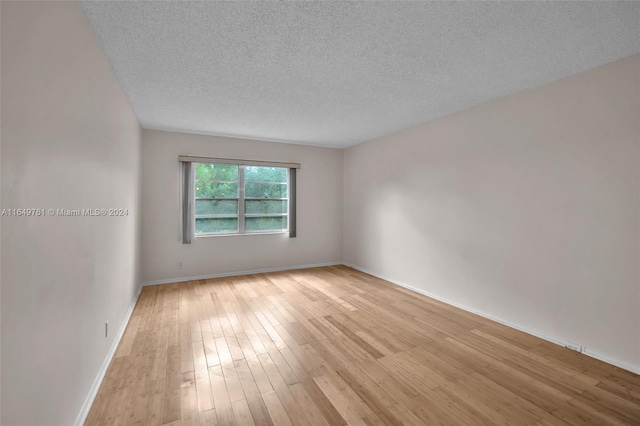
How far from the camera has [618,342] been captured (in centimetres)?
227

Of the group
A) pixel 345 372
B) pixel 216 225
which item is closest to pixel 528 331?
pixel 345 372

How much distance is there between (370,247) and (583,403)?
3.56 m

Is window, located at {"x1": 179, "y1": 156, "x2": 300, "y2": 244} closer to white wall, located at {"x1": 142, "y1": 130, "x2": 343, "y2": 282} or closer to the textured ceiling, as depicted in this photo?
white wall, located at {"x1": 142, "y1": 130, "x2": 343, "y2": 282}

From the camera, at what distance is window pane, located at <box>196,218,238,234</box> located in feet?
15.8

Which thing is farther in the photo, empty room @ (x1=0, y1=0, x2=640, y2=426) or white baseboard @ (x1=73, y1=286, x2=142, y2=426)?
white baseboard @ (x1=73, y1=286, x2=142, y2=426)

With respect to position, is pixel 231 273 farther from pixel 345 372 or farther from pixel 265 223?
pixel 345 372

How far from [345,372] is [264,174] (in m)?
3.98

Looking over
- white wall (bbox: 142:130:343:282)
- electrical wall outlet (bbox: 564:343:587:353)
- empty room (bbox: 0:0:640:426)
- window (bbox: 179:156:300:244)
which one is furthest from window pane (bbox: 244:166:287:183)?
electrical wall outlet (bbox: 564:343:587:353)

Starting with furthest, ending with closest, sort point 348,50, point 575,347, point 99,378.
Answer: point 575,347, point 348,50, point 99,378

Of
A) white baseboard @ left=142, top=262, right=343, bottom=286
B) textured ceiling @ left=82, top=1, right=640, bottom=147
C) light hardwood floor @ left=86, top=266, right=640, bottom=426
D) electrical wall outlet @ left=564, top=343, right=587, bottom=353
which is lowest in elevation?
light hardwood floor @ left=86, top=266, right=640, bottom=426

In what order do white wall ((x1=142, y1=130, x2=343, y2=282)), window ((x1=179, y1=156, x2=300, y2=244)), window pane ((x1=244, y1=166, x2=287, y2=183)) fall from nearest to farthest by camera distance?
white wall ((x1=142, y1=130, x2=343, y2=282)), window ((x1=179, y1=156, x2=300, y2=244)), window pane ((x1=244, y1=166, x2=287, y2=183))

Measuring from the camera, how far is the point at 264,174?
5.32 meters

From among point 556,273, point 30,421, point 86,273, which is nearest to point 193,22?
point 86,273

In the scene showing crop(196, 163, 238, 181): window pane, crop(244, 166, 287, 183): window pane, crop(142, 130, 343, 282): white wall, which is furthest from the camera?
crop(244, 166, 287, 183): window pane
